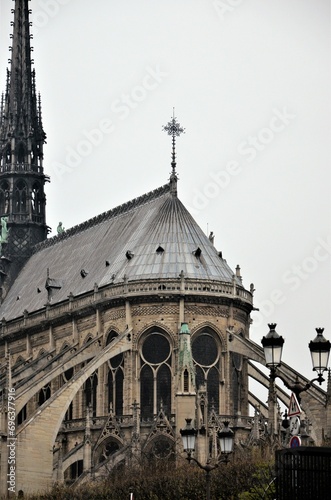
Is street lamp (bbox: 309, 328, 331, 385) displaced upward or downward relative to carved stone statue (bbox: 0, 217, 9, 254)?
downward

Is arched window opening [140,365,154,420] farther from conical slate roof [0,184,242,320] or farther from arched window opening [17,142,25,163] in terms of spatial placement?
arched window opening [17,142,25,163]

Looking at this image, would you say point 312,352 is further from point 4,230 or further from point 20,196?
point 20,196

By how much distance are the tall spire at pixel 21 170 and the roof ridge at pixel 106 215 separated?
1.53 meters

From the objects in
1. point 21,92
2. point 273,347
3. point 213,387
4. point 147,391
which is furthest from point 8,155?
point 273,347

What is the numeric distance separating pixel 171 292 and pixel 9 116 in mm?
30854

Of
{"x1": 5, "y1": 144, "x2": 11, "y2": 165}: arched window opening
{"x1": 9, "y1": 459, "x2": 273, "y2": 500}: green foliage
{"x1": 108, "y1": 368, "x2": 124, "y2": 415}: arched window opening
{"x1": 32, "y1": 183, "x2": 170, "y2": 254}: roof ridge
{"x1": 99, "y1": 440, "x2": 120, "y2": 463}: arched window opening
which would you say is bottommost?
{"x1": 9, "y1": 459, "x2": 273, "y2": 500}: green foliage

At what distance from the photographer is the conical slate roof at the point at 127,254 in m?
78.8

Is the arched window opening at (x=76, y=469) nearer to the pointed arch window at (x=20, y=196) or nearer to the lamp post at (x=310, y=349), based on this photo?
the pointed arch window at (x=20, y=196)

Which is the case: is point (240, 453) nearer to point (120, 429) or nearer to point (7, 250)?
point (120, 429)

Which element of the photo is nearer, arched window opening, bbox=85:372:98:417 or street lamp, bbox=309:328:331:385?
street lamp, bbox=309:328:331:385

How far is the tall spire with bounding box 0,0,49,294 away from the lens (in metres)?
101

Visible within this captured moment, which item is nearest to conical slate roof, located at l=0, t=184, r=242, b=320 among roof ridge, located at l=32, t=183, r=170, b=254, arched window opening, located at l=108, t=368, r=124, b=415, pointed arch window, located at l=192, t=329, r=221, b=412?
roof ridge, located at l=32, t=183, r=170, b=254

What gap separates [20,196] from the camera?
331 feet

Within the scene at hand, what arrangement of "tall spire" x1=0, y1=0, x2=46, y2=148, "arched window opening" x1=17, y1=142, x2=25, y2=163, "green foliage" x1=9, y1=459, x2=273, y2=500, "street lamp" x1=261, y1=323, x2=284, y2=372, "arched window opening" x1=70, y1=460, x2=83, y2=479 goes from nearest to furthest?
"street lamp" x1=261, y1=323, x2=284, y2=372 < "green foliage" x1=9, y1=459, x2=273, y2=500 < "arched window opening" x1=70, y1=460, x2=83, y2=479 < "arched window opening" x1=17, y1=142, x2=25, y2=163 < "tall spire" x1=0, y1=0, x2=46, y2=148
